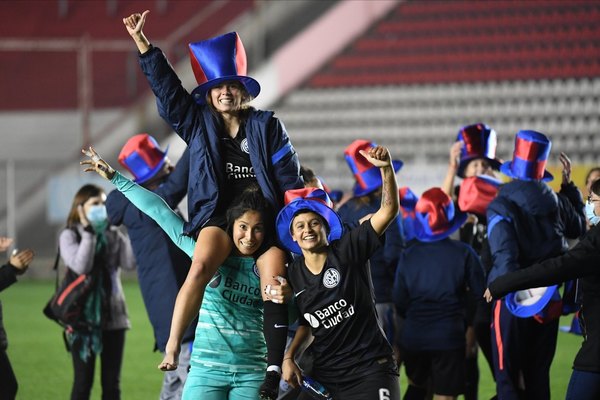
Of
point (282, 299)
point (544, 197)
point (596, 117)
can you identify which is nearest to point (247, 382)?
point (282, 299)

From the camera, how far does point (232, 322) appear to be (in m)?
4.96

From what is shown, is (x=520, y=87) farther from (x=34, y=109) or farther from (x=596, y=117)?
(x=34, y=109)

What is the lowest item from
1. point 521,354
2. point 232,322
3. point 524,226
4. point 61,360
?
point 61,360

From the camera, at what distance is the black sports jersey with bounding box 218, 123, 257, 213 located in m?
5.35

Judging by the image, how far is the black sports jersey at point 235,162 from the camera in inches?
211

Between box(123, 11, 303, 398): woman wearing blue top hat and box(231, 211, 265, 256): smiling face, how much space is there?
14 cm

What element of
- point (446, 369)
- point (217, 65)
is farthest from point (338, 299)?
point (446, 369)

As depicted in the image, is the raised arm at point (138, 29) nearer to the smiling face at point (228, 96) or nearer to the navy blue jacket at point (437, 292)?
the smiling face at point (228, 96)

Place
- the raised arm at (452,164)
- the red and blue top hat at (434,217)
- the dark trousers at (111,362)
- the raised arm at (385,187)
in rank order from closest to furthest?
the raised arm at (385,187), the red and blue top hat at (434,217), the dark trousers at (111,362), the raised arm at (452,164)

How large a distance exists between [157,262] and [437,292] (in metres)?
1.80

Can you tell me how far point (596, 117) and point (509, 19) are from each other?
124 inches

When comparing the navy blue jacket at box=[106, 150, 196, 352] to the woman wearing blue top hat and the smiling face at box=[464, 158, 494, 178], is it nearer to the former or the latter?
the woman wearing blue top hat

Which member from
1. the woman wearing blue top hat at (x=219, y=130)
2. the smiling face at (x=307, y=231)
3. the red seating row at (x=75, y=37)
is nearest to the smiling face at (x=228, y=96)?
the woman wearing blue top hat at (x=219, y=130)

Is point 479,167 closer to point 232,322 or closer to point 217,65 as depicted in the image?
point 217,65
